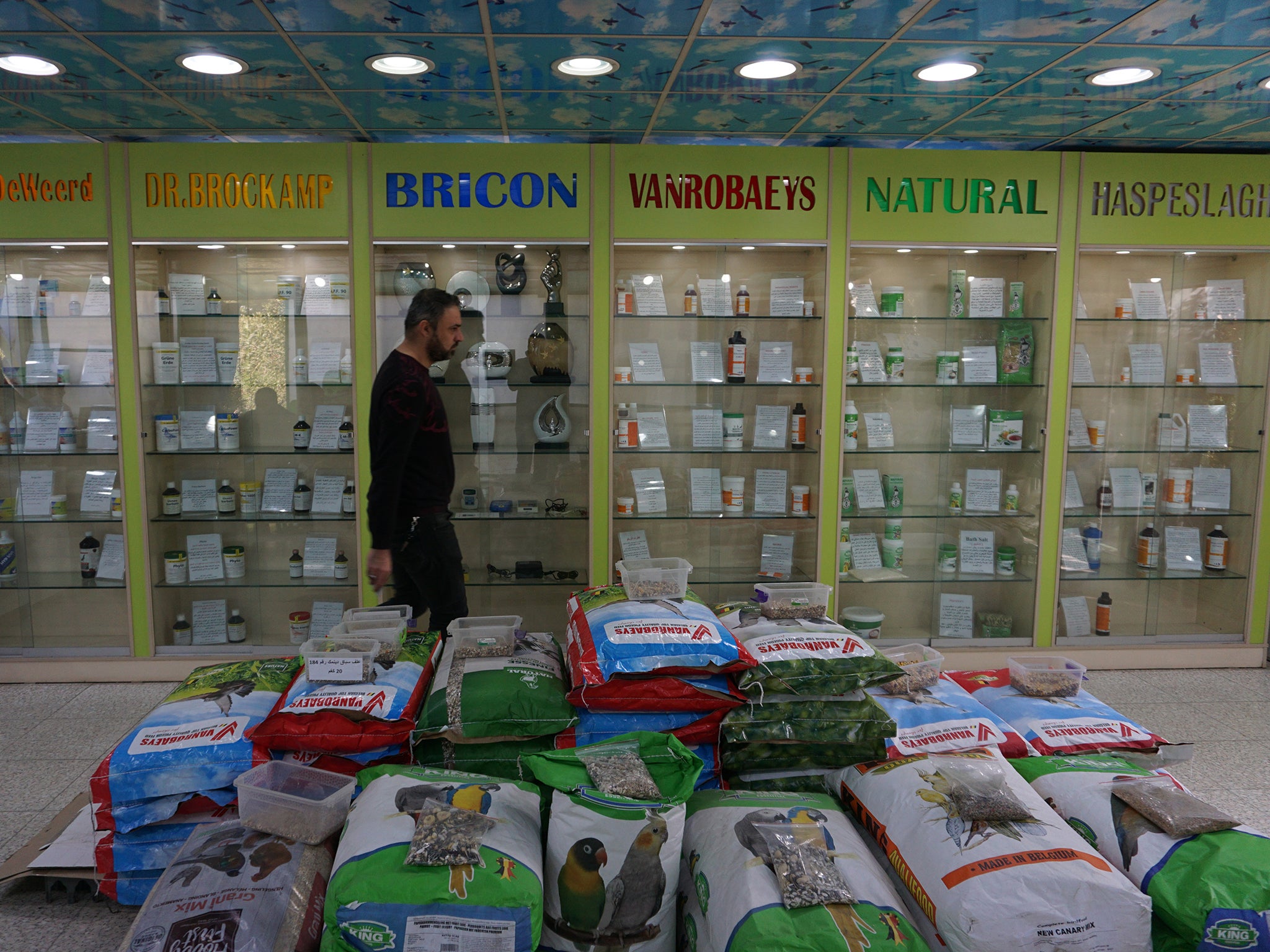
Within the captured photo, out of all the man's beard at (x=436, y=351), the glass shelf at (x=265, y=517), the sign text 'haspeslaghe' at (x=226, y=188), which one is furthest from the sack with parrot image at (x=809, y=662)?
the sign text 'haspeslaghe' at (x=226, y=188)

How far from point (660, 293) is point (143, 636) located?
3222 millimetres

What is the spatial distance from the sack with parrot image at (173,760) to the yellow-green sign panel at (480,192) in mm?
2657

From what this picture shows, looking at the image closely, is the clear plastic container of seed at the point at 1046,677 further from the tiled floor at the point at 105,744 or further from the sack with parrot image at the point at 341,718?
the sack with parrot image at the point at 341,718

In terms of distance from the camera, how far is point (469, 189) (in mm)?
4023

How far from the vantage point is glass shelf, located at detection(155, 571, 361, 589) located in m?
4.40

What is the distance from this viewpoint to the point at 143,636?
4.23m

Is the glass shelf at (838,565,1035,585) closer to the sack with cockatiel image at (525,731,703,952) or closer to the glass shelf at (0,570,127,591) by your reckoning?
the sack with cockatiel image at (525,731,703,952)

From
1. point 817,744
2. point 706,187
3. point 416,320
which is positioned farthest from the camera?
point 706,187

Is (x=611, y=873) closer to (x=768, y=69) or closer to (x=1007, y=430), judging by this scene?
(x=768, y=69)

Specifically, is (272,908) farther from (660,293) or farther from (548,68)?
(660,293)

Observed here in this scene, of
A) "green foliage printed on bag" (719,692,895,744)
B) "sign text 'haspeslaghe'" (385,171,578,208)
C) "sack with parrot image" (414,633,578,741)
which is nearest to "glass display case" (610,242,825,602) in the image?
"sign text 'haspeslaghe'" (385,171,578,208)

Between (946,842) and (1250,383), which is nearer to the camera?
(946,842)

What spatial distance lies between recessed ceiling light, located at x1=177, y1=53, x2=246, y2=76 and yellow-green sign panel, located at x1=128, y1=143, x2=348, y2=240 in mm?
809

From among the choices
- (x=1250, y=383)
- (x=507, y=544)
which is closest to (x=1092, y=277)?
(x=1250, y=383)
